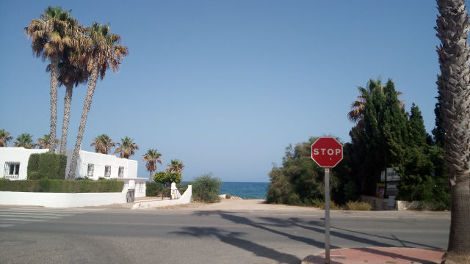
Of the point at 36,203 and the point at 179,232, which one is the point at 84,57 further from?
the point at 179,232

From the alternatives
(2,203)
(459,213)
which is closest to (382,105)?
(459,213)

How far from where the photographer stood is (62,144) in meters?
36.4

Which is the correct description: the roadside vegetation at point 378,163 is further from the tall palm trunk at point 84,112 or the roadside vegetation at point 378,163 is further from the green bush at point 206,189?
the tall palm trunk at point 84,112

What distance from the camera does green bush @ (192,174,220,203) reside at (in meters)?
42.3

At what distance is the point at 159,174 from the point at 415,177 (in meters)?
27.7

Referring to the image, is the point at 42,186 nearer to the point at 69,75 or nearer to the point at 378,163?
the point at 69,75

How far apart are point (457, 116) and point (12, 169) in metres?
41.0

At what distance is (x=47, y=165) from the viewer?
34094mm

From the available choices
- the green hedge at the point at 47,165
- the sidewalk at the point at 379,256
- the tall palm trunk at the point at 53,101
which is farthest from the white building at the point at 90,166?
the sidewalk at the point at 379,256

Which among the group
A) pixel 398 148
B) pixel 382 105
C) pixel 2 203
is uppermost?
pixel 382 105

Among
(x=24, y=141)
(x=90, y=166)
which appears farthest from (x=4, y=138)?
(x=90, y=166)

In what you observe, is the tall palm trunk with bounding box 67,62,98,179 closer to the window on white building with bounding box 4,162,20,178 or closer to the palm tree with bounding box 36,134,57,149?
the window on white building with bounding box 4,162,20,178

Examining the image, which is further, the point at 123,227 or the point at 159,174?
the point at 159,174

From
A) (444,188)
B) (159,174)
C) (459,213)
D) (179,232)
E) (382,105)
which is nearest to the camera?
(459,213)
